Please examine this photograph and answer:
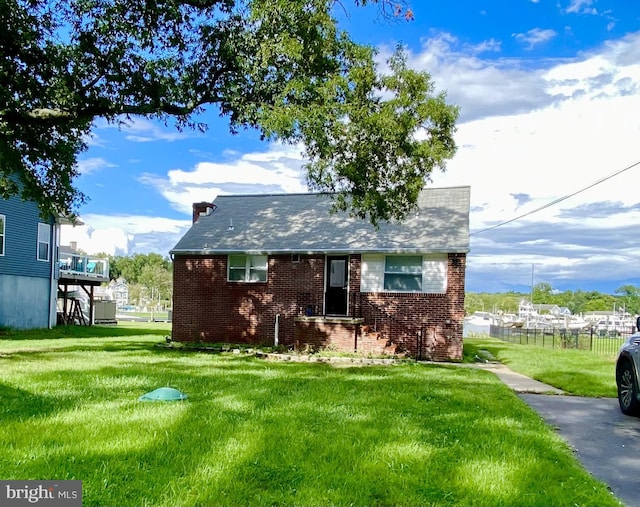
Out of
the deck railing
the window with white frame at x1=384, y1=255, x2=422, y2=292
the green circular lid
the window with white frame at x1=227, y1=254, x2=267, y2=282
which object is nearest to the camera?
the green circular lid

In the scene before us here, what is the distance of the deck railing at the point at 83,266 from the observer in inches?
1072

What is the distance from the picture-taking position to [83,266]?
1108 inches

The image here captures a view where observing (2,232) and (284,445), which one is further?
(2,232)

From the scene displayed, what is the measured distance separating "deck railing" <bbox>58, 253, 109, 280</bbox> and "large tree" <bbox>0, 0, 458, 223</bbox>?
14.9 metres

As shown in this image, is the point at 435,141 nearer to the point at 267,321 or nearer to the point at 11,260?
the point at 267,321

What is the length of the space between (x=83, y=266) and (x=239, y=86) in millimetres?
19332

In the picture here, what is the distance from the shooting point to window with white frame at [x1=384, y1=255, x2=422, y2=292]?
644 inches

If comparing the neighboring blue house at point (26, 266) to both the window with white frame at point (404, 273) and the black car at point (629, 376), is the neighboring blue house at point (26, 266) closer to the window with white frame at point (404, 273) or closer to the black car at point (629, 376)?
the window with white frame at point (404, 273)

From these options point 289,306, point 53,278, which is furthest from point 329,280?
point 53,278

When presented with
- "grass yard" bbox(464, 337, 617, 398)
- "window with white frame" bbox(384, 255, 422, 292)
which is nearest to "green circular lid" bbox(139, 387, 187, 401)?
"grass yard" bbox(464, 337, 617, 398)

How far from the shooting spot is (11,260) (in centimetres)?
2208

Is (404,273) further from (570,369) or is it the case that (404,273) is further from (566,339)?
(566,339)

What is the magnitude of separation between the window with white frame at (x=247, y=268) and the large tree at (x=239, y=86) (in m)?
5.45

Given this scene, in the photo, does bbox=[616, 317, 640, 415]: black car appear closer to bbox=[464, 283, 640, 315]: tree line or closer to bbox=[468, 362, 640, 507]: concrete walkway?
bbox=[468, 362, 640, 507]: concrete walkway
